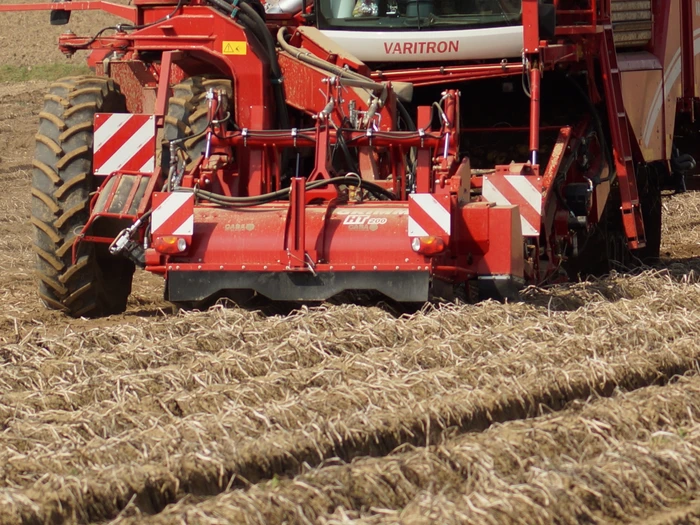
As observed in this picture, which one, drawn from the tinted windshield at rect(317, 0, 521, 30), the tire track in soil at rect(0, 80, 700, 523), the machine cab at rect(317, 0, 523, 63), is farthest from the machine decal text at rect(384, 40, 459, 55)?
the tire track in soil at rect(0, 80, 700, 523)

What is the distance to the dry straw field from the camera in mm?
3807

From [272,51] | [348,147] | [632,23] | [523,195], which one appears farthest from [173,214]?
[632,23]

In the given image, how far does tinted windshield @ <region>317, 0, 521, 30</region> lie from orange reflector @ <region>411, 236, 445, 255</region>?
2.38 m

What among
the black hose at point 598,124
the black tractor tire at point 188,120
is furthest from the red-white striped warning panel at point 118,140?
the black hose at point 598,124

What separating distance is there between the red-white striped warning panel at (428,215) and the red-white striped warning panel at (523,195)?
3.09ft

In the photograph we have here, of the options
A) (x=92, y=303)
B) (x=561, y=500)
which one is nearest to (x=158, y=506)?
(x=561, y=500)

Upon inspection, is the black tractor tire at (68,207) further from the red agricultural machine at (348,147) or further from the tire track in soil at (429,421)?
the tire track in soil at (429,421)

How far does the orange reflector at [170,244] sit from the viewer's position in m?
6.54

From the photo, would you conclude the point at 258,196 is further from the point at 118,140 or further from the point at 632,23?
the point at 632,23

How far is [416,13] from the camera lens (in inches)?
328

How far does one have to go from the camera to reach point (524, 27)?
7859 mm

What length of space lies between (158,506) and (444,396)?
4.46ft

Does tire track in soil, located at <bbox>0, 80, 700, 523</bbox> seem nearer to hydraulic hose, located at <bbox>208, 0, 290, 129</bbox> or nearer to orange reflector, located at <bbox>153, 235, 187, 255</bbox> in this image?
orange reflector, located at <bbox>153, 235, 187, 255</bbox>

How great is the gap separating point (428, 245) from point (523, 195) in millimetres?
1137
